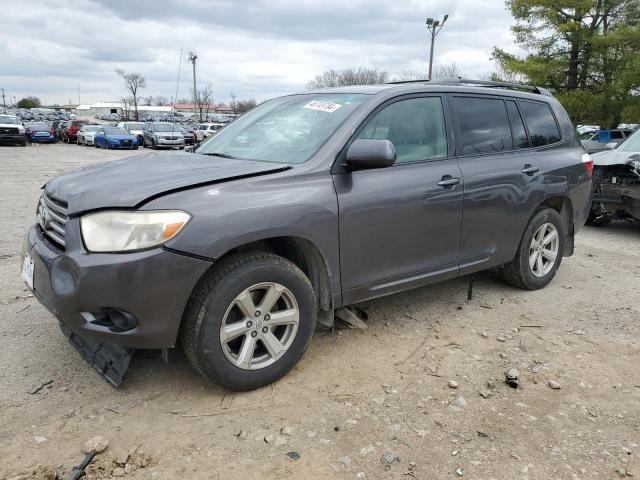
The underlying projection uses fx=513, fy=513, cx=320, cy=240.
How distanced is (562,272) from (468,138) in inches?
94.0

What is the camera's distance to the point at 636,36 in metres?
19.2

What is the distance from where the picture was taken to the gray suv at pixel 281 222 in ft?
8.33

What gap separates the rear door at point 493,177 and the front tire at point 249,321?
154cm

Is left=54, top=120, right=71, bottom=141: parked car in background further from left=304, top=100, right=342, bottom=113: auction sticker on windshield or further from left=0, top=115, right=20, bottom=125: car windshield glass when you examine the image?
left=304, top=100, right=342, bottom=113: auction sticker on windshield

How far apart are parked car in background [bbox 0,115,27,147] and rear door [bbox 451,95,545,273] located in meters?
30.5

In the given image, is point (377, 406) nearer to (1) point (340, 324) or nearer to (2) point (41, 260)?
(1) point (340, 324)

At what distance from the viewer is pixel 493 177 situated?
396 cm

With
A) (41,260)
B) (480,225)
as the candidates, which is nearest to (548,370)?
(480,225)

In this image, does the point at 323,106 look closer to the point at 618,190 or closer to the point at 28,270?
the point at 28,270

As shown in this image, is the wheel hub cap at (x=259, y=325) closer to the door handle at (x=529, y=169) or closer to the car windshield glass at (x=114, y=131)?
the door handle at (x=529, y=169)

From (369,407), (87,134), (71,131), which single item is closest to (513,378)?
(369,407)

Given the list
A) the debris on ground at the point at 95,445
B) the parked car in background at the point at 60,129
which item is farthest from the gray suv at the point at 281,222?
the parked car in background at the point at 60,129

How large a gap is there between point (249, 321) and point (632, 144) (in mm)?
7360

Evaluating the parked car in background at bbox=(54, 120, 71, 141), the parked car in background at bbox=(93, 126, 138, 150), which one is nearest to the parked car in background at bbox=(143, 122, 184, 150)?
the parked car in background at bbox=(93, 126, 138, 150)
